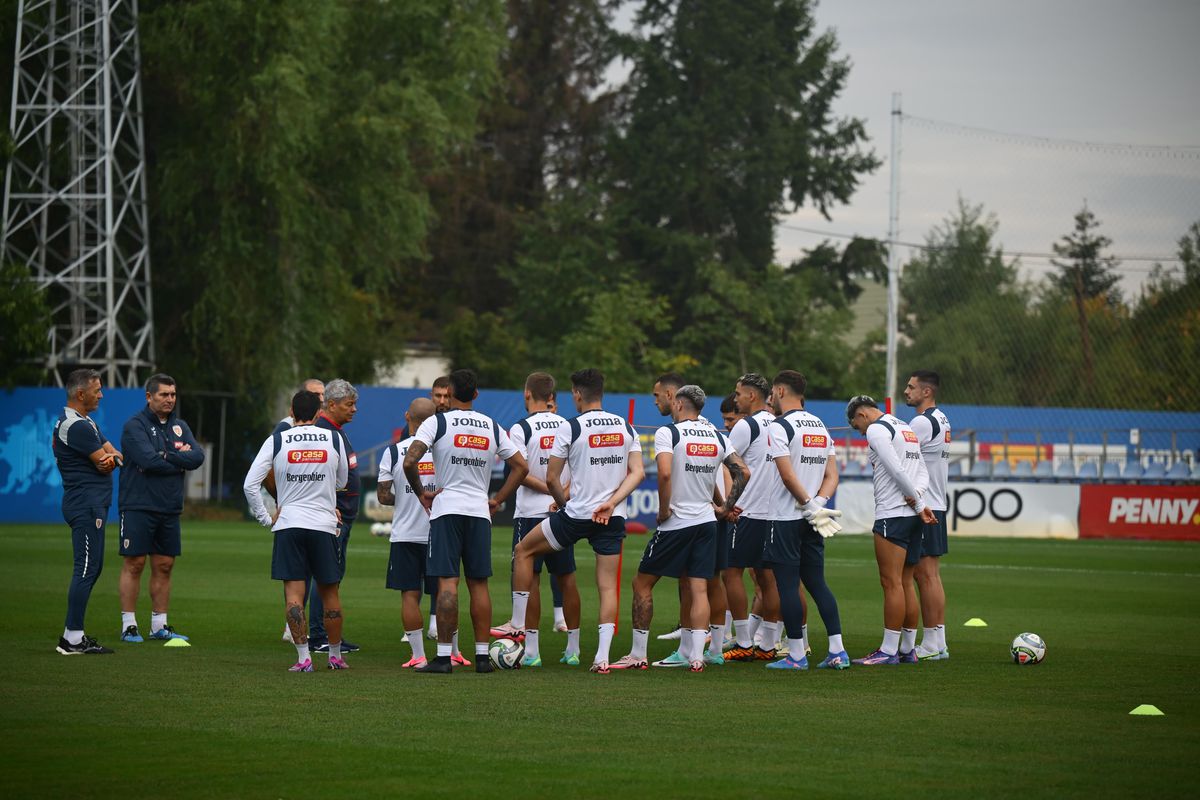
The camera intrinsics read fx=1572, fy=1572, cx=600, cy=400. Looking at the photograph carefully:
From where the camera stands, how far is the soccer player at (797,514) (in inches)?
496

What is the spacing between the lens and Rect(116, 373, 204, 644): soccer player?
14.0 m

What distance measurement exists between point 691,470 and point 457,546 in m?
1.94

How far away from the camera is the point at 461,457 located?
12.1m

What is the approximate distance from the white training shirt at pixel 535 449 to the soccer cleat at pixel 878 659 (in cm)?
288

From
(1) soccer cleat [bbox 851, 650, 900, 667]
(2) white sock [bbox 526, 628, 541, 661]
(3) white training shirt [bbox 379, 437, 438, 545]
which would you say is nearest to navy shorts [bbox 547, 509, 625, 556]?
(2) white sock [bbox 526, 628, 541, 661]

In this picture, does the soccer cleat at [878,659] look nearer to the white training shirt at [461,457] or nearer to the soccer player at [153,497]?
the white training shirt at [461,457]

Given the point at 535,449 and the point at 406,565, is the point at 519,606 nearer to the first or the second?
the point at 406,565

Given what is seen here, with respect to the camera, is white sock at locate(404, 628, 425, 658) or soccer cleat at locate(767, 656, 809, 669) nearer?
white sock at locate(404, 628, 425, 658)

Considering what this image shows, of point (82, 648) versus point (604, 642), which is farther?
point (82, 648)

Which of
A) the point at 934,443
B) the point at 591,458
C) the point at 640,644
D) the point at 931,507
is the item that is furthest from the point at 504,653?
the point at 934,443

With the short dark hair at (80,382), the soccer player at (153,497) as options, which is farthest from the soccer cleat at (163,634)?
the short dark hair at (80,382)

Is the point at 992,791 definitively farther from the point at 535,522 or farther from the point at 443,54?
the point at 443,54

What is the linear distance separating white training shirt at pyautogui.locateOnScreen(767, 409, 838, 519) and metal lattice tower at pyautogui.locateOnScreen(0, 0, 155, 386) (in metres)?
28.8

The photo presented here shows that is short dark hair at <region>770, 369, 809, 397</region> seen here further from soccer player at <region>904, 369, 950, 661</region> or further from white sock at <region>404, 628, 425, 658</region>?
white sock at <region>404, 628, 425, 658</region>
